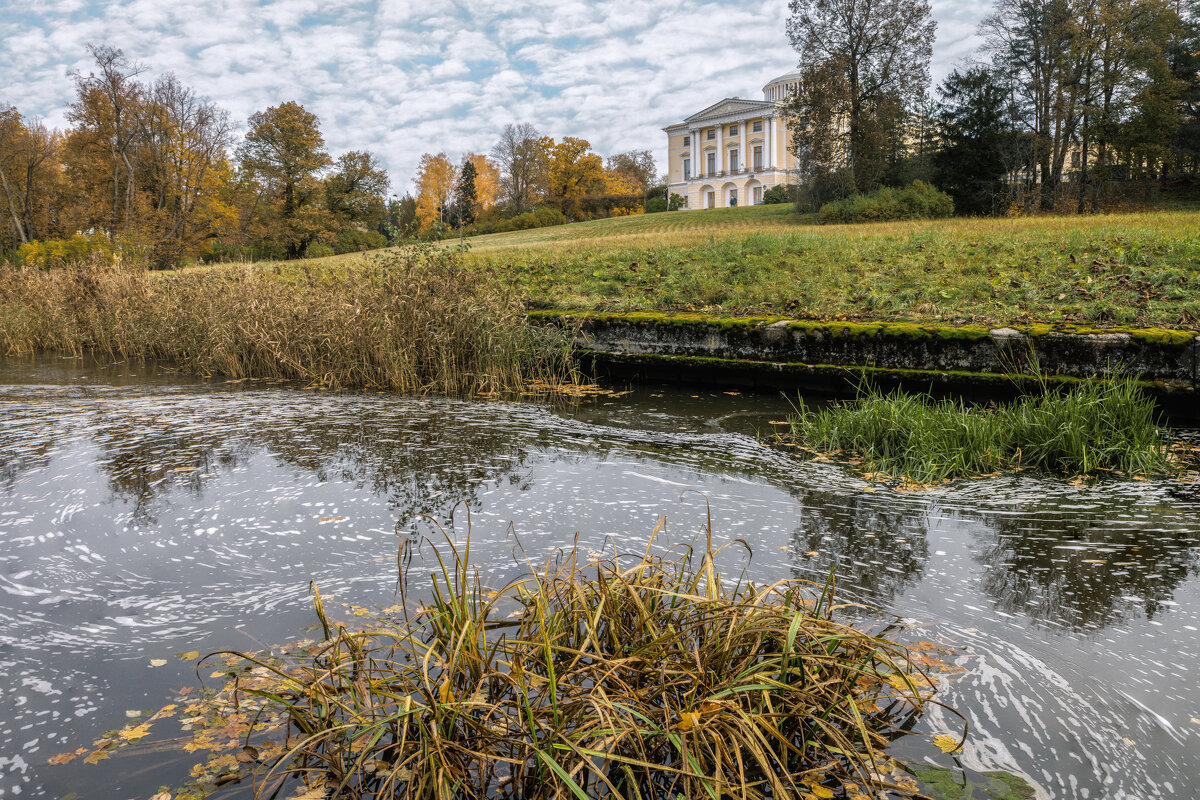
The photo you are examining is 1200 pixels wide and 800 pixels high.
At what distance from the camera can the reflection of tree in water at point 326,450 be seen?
4.52 metres

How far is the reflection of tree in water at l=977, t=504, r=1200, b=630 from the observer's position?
9.77 ft

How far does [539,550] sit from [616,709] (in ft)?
5.14

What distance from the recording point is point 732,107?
60.0 meters

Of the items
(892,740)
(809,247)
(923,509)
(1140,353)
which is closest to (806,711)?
(892,740)

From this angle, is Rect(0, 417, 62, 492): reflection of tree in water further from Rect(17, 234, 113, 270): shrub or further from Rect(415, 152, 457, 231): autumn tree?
Rect(415, 152, 457, 231): autumn tree

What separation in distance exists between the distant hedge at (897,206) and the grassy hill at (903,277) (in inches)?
354

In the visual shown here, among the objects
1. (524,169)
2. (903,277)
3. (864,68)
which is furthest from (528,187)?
(903,277)

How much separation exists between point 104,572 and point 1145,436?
5975 mm

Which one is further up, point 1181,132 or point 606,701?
point 1181,132

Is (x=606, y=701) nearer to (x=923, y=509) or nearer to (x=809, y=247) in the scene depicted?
(x=923, y=509)

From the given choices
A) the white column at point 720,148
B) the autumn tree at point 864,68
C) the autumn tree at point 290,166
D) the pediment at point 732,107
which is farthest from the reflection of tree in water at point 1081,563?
the white column at point 720,148

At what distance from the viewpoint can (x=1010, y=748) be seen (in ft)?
6.89

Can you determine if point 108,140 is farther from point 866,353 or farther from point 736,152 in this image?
point 736,152

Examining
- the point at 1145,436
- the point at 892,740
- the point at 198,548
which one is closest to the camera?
the point at 892,740
